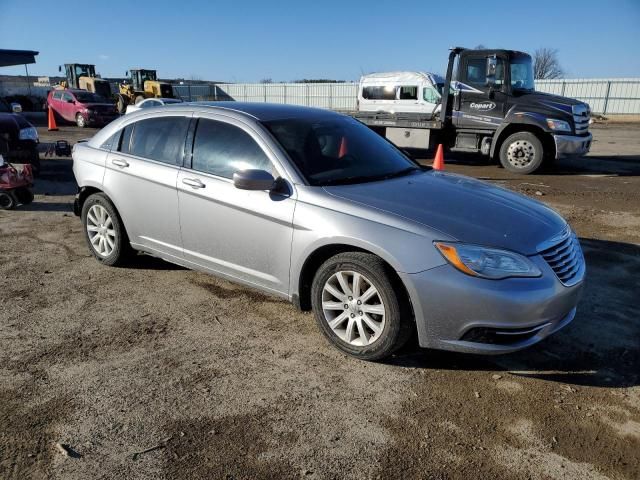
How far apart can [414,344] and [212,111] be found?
8.27ft

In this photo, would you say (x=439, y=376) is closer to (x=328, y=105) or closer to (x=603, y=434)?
(x=603, y=434)

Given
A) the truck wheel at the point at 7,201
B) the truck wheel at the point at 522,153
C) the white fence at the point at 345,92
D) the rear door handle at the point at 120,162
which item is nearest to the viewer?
the rear door handle at the point at 120,162

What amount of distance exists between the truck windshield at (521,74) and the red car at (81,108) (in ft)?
58.6

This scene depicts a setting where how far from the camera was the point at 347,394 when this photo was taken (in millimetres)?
3033

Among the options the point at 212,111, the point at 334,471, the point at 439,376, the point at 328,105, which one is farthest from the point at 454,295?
the point at 328,105

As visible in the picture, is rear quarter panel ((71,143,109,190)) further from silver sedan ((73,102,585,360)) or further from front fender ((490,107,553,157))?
front fender ((490,107,553,157))

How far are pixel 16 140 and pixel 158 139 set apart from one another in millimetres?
5959

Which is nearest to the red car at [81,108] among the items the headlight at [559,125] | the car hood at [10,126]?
the car hood at [10,126]

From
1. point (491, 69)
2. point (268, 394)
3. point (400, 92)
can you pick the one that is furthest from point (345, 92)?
point (268, 394)

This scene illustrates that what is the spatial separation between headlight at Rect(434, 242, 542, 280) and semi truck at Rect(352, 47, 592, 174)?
923 centimetres

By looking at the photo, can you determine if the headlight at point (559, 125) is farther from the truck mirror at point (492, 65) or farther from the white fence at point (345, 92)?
the white fence at point (345, 92)

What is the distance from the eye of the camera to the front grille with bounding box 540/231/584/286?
124 inches

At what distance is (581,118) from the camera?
37.1ft

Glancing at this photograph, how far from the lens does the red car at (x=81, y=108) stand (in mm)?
22359
